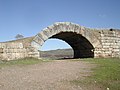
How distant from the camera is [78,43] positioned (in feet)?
63.1

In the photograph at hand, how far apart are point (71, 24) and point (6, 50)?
5480mm

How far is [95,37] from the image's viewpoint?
17391 millimetres

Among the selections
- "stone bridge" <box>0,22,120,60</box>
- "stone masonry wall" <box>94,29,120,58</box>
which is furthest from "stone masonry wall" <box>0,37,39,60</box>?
"stone masonry wall" <box>94,29,120,58</box>

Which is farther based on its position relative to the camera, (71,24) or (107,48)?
(107,48)

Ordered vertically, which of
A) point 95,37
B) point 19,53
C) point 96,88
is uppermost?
point 95,37

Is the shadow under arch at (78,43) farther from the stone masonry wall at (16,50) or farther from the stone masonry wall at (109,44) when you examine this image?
the stone masonry wall at (16,50)

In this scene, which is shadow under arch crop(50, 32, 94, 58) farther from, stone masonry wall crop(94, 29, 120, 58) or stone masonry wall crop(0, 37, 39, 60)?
stone masonry wall crop(0, 37, 39, 60)

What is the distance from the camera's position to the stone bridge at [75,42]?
45.9 ft

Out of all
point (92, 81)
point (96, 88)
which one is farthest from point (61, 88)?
point (92, 81)

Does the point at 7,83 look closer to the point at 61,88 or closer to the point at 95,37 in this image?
the point at 61,88

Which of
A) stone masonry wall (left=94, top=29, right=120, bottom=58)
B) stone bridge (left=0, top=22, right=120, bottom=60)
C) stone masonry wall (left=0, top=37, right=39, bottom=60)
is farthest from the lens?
stone masonry wall (left=94, top=29, right=120, bottom=58)

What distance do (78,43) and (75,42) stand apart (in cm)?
39

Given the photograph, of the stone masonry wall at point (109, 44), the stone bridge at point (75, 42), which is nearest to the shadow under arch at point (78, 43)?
the stone bridge at point (75, 42)

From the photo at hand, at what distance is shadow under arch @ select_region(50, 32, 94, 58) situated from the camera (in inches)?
688
